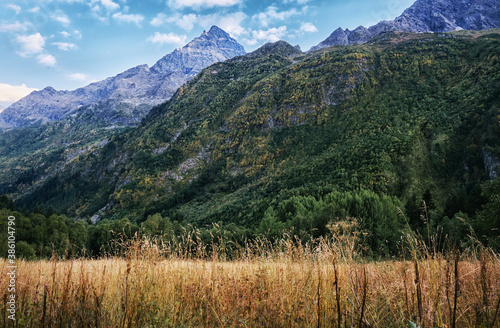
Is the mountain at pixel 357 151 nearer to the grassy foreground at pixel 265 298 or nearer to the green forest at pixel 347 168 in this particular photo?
the green forest at pixel 347 168

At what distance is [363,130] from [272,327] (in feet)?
504

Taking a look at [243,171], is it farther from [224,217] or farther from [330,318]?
[330,318]

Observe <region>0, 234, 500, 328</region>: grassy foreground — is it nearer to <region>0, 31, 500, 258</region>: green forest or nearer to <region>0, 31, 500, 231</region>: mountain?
<region>0, 31, 500, 258</region>: green forest

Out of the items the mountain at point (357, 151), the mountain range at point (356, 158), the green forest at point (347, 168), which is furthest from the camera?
the mountain at point (357, 151)

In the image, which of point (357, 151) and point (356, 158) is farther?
point (357, 151)

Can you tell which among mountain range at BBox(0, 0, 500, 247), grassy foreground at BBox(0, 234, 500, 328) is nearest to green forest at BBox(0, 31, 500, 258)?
mountain range at BBox(0, 0, 500, 247)

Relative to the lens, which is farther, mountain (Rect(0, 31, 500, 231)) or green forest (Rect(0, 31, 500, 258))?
mountain (Rect(0, 31, 500, 231))

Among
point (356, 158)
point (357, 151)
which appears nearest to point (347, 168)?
point (356, 158)

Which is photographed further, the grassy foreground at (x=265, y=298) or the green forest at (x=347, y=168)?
the green forest at (x=347, y=168)

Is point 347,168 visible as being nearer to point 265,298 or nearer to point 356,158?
point 356,158

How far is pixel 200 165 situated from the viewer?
193750mm

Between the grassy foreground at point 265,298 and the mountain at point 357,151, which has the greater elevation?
the mountain at point 357,151

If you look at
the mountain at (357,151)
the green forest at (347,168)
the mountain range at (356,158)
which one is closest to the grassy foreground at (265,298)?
the green forest at (347,168)

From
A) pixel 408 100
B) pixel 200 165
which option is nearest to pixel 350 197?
pixel 408 100
